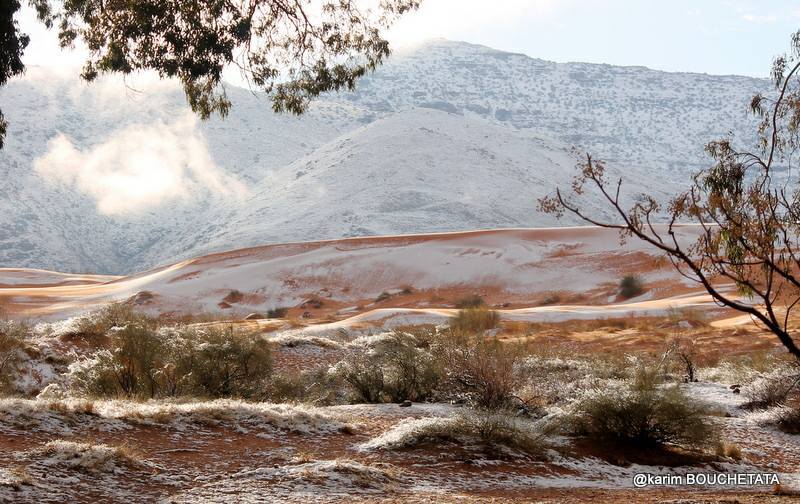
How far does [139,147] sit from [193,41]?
344 ft

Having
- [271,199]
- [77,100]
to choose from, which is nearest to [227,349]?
[271,199]

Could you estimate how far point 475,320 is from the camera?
1030 inches

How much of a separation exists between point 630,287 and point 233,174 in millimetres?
76533

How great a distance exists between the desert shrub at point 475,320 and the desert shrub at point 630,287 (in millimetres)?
11267

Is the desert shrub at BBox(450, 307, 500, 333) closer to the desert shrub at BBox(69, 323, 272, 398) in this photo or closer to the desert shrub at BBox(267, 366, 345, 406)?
the desert shrub at BBox(267, 366, 345, 406)

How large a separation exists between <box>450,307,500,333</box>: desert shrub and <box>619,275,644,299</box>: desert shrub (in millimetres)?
11267

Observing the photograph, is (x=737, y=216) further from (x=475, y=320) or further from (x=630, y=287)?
(x=630, y=287)

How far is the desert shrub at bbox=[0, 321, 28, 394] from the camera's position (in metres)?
13.4

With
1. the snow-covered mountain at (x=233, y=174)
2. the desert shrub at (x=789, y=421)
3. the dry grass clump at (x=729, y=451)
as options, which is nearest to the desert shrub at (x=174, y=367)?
the dry grass clump at (x=729, y=451)

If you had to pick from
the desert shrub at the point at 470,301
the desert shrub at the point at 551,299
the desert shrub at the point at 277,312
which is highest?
the desert shrub at the point at 470,301

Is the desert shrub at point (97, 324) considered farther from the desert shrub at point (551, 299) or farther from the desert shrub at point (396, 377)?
the desert shrub at point (551, 299)

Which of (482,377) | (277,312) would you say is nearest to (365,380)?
(482,377)

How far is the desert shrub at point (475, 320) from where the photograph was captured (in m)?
25.6

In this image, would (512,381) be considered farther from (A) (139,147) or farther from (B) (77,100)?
(B) (77,100)
